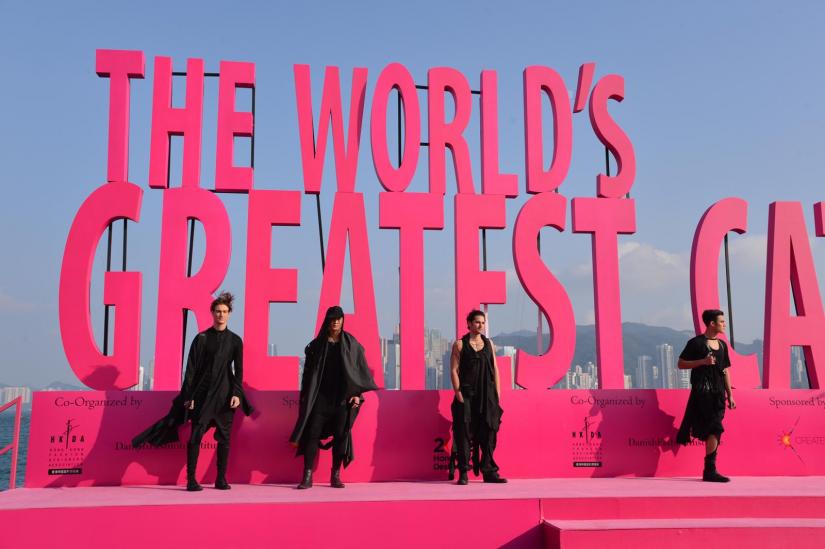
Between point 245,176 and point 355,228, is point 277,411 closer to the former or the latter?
point 355,228

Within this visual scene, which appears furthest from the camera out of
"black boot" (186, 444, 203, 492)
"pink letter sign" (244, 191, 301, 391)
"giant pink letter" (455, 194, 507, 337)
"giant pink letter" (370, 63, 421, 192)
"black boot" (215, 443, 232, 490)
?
"giant pink letter" (370, 63, 421, 192)

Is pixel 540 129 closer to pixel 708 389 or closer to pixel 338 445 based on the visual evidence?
pixel 708 389

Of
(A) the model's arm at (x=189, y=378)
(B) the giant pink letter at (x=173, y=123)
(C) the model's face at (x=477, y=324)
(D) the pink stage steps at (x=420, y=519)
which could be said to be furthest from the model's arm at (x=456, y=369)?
(B) the giant pink letter at (x=173, y=123)

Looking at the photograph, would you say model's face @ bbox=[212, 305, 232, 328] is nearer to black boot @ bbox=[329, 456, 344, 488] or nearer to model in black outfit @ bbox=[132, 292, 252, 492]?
model in black outfit @ bbox=[132, 292, 252, 492]

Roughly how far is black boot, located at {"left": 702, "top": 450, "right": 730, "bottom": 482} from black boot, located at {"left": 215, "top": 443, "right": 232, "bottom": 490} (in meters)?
4.30

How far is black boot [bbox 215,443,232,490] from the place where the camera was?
18.2 ft

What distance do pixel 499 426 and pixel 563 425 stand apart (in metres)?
0.89

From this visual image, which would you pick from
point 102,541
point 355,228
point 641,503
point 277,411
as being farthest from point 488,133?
point 102,541

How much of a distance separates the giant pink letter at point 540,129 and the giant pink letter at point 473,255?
0.63 metres

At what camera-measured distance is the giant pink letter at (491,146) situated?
7.71 m

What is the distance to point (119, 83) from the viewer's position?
7520 mm

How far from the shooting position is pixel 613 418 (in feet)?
21.8

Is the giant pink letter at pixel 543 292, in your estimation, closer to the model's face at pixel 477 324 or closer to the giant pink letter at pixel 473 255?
the giant pink letter at pixel 473 255

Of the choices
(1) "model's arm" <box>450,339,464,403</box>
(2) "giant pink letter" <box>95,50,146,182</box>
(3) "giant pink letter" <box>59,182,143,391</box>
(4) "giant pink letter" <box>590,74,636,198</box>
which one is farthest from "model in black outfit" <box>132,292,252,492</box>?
(4) "giant pink letter" <box>590,74,636,198</box>
